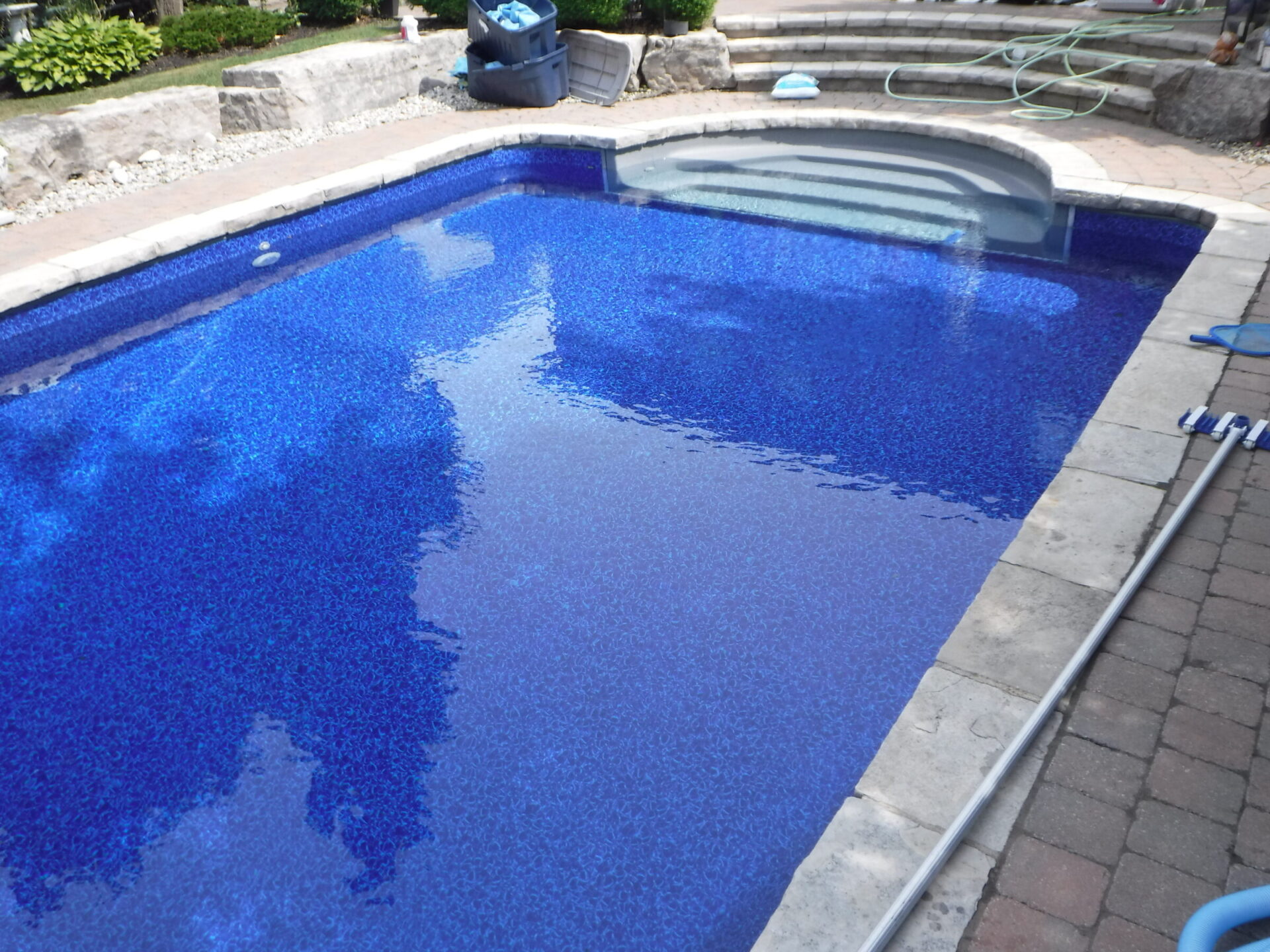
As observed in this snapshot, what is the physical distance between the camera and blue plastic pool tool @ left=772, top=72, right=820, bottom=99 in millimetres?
9539

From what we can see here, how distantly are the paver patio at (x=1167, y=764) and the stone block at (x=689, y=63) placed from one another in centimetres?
715

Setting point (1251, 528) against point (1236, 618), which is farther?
point (1251, 528)

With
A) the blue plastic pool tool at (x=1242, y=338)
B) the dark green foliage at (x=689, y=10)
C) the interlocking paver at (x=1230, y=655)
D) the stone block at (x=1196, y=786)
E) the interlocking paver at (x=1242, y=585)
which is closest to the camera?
the stone block at (x=1196, y=786)

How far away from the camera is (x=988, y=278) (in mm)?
6301

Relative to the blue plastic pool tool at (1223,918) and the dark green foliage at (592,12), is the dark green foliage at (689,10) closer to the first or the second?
the dark green foliage at (592,12)

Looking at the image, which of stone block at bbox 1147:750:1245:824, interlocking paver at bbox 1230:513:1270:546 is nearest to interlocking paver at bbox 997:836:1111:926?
stone block at bbox 1147:750:1245:824

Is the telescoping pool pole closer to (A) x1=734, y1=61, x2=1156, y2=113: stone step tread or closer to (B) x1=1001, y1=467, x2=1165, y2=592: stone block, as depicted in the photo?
(B) x1=1001, y1=467, x2=1165, y2=592: stone block

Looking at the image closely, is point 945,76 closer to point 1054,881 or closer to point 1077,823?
point 1077,823

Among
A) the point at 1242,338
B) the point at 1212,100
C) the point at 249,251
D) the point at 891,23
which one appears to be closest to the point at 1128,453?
the point at 1242,338

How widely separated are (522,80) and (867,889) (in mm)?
8790

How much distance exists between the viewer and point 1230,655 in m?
2.80

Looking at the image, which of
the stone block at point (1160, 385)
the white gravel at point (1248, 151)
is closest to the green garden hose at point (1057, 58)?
the white gravel at point (1248, 151)

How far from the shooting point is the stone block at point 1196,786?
7.75ft

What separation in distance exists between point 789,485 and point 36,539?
3.29 meters
